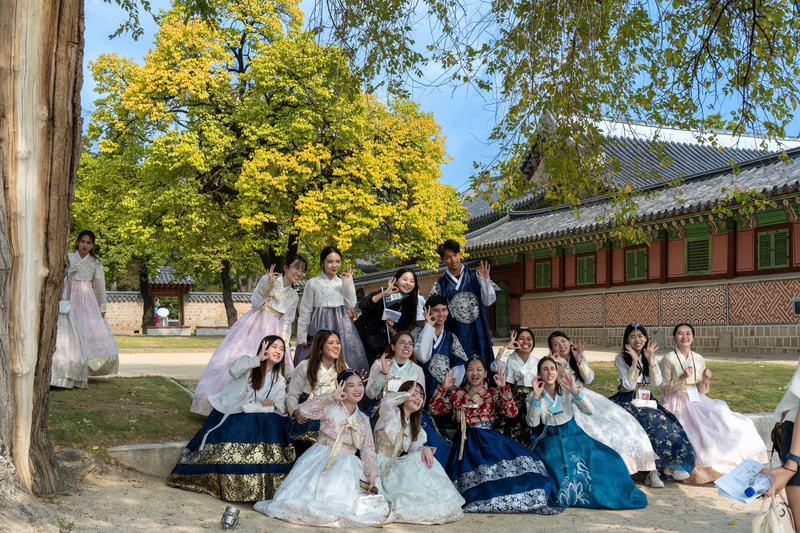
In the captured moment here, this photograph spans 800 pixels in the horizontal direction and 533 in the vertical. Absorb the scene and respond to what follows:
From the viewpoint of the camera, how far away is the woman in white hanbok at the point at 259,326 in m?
5.87

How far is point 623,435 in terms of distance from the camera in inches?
219

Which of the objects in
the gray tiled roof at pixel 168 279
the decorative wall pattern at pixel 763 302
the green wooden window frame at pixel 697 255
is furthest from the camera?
the gray tiled roof at pixel 168 279

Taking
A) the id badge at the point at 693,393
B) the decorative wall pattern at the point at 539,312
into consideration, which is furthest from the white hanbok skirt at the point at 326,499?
the decorative wall pattern at the point at 539,312

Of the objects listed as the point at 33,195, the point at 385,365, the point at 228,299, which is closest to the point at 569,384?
the point at 385,365

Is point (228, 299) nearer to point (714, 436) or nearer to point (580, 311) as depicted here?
point (580, 311)

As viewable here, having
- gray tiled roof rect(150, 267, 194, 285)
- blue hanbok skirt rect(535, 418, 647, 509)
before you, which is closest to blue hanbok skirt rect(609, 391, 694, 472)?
blue hanbok skirt rect(535, 418, 647, 509)

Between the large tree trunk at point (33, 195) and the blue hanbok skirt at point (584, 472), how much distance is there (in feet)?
11.4

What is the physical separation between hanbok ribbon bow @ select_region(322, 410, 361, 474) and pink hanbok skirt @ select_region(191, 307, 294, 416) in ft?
4.34

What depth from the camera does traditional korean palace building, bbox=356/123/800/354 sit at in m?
12.9

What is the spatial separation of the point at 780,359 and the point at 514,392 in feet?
28.9

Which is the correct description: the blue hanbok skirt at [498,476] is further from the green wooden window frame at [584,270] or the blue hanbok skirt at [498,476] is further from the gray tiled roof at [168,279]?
the gray tiled roof at [168,279]

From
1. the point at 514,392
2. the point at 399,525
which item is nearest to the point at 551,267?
the point at 514,392

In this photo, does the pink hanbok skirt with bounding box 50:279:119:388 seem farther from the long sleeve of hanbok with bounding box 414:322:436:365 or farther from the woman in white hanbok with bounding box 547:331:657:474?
the woman in white hanbok with bounding box 547:331:657:474

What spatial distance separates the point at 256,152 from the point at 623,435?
13497 millimetres
